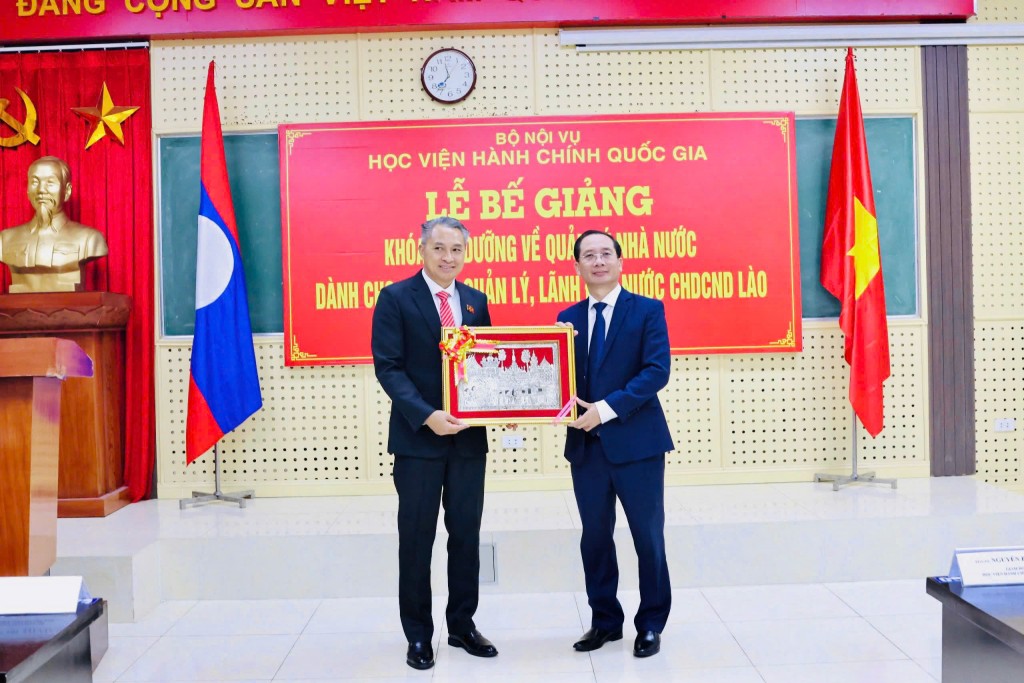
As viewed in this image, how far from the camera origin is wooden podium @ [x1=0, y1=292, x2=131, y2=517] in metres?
4.17

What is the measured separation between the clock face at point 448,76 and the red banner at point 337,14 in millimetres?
184

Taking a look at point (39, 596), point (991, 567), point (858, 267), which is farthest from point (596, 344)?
point (858, 267)

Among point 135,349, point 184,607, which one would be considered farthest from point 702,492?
point 135,349

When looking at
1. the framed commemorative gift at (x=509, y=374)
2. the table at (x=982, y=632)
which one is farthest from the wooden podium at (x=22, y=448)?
the table at (x=982, y=632)

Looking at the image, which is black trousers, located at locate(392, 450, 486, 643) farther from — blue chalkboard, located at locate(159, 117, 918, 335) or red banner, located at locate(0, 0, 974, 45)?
red banner, located at locate(0, 0, 974, 45)

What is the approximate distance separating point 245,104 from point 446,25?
1.32 metres

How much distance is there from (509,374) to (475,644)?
3.37 feet

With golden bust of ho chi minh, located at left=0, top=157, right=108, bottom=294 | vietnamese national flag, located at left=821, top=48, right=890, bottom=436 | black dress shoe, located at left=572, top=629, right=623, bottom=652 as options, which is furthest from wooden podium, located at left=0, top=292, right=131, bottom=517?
vietnamese national flag, located at left=821, top=48, right=890, bottom=436

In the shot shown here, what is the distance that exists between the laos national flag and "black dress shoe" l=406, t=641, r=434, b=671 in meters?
2.09

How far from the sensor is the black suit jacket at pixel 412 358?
9.02ft

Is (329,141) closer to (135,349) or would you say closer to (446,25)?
(446,25)

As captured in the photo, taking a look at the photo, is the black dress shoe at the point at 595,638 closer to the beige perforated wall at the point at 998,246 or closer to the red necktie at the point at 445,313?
the red necktie at the point at 445,313

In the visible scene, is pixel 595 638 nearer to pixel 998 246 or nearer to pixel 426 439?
pixel 426 439

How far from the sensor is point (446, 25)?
4.69m
